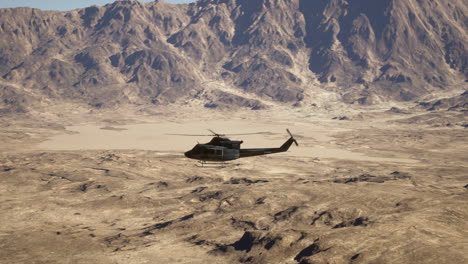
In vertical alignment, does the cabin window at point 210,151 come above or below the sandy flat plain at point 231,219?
above

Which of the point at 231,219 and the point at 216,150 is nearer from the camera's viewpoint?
the point at 216,150

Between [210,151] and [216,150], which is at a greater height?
[216,150]

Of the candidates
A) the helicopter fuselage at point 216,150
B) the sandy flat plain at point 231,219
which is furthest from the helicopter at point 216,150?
the sandy flat plain at point 231,219

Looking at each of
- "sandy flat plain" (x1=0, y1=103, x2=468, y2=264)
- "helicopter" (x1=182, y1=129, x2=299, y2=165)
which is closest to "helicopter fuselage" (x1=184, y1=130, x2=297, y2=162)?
"helicopter" (x1=182, y1=129, x2=299, y2=165)

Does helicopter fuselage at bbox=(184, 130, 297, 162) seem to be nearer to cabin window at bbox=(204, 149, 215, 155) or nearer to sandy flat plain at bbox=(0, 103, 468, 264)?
cabin window at bbox=(204, 149, 215, 155)

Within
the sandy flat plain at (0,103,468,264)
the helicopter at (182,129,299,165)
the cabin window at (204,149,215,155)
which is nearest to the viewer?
the helicopter at (182,129,299,165)

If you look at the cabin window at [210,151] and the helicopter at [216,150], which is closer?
the helicopter at [216,150]

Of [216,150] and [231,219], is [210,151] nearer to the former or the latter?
[216,150]

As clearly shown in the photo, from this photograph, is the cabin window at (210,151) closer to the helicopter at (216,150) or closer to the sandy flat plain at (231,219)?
the helicopter at (216,150)

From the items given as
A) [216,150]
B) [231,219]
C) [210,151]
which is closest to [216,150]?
[216,150]

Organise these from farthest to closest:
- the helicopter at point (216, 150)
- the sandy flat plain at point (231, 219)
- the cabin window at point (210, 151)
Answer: the sandy flat plain at point (231, 219) < the cabin window at point (210, 151) < the helicopter at point (216, 150)

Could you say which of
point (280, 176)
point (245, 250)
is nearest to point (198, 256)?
point (245, 250)

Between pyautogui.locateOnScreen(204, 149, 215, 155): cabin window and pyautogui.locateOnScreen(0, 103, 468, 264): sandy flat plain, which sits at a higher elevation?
pyautogui.locateOnScreen(204, 149, 215, 155): cabin window
